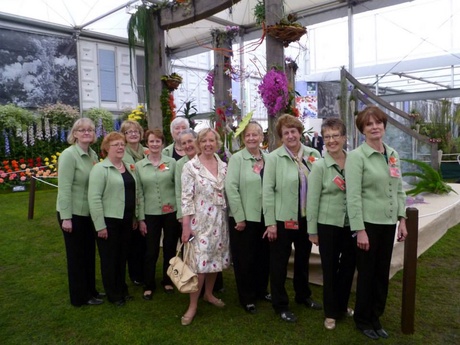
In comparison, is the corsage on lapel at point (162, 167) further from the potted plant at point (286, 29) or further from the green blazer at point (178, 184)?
the potted plant at point (286, 29)

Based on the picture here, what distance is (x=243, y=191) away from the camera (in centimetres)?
279

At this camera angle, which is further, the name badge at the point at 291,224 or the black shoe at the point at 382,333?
the name badge at the point at 291,224

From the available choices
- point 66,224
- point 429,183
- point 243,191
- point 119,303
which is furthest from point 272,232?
point 429,183

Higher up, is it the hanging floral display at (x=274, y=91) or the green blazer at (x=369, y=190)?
the hanging floral display at (x=274, y=91)

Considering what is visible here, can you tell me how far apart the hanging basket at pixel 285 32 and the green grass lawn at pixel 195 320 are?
7.30ft

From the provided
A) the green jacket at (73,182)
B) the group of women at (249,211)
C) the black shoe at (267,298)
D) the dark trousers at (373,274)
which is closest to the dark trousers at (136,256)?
the group of women at (249,211)

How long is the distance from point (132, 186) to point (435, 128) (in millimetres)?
8316

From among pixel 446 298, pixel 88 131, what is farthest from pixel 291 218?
pixel 88 131

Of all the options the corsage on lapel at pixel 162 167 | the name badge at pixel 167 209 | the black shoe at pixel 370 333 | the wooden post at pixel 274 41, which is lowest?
the black shoe at pixel 370 333

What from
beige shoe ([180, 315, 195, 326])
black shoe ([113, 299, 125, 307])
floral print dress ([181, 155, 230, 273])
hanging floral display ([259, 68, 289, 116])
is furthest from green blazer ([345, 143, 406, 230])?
black shoe ([113, 299, 125, 307])

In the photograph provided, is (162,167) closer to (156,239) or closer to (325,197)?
(156,239)

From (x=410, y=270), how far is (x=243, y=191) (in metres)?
1.17

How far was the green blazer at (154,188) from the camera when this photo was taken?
10.3 feet

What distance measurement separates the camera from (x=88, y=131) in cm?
300
